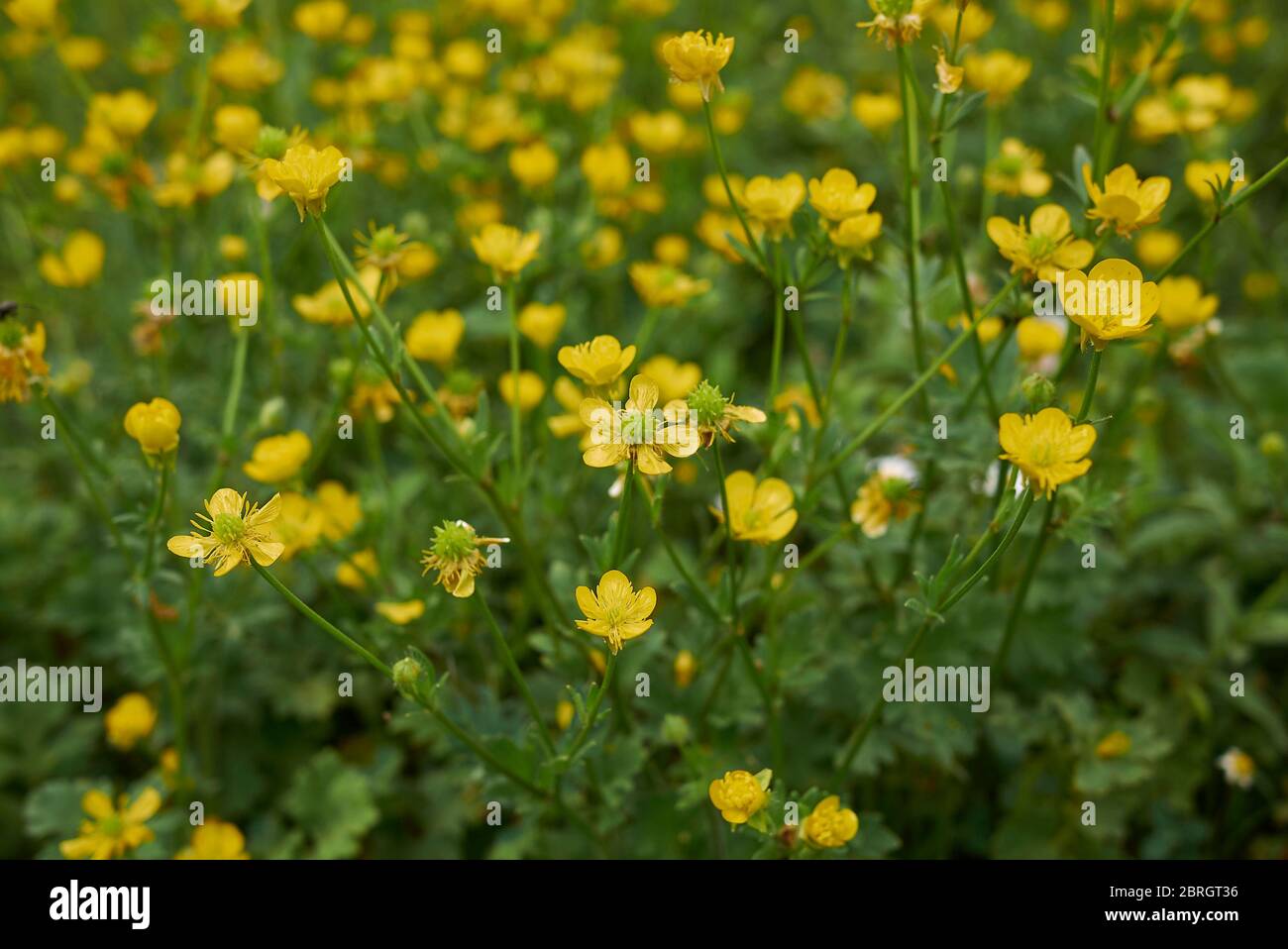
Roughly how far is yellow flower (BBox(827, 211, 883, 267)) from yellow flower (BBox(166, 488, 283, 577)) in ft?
3.33

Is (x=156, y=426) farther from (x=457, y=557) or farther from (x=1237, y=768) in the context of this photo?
(x=1237, y=768)

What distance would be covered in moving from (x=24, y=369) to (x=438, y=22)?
2.74m

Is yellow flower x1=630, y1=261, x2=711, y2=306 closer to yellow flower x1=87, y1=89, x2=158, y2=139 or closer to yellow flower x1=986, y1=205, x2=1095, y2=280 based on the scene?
yellow flower x1=986, y1=205, x2=1095, y2=280

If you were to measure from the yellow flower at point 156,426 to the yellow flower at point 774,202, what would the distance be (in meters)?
1.06

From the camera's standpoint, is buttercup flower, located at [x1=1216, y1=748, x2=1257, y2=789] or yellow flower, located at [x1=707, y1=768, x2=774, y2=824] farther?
buttercup flower, located at [x1=1216, y1=748, x2=1257, y2=789]

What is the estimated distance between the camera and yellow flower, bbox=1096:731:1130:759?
2.47m

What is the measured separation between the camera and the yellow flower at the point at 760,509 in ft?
6.61

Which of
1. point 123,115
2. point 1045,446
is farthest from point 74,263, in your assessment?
point 1045,446

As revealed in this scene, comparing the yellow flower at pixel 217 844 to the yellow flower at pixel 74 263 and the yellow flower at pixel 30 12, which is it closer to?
the yellow flower at pixel 74 263

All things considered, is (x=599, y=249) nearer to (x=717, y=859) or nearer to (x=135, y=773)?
(x=717, y=859)

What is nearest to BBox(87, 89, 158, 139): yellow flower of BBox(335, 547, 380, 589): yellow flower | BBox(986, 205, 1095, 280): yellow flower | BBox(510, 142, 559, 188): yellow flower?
BBox(510, 142, 559, 188): yellow flower

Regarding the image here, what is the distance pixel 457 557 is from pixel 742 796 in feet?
1.91

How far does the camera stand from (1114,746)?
2.47m

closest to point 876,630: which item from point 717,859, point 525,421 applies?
point 717,859
